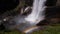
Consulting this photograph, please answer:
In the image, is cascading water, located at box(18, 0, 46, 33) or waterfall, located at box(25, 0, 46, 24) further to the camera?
waterfall, located at box(25, 0, 46, 24)

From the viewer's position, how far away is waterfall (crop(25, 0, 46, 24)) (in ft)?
24.6

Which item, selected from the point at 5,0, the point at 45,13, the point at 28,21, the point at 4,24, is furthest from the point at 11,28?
the point at 5,0

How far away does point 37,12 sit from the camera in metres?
8.38

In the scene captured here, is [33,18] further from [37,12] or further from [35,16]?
[37,12]

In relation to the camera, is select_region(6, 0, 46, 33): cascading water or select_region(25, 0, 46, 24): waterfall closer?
select_region(6, 0, 46, 33): cascading water

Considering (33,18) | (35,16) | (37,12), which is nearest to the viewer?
(33,18)

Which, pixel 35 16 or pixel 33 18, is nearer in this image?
Answer: pixel 33 18

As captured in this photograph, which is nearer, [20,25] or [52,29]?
[52,29]

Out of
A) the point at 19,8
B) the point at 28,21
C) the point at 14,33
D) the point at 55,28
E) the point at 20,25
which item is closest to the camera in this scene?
the point at 14,33

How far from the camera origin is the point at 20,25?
21.5 ft

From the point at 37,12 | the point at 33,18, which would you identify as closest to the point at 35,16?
the point at 33,18

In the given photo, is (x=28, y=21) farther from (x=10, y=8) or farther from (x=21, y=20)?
(x=10, y=8)

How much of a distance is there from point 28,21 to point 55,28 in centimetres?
129

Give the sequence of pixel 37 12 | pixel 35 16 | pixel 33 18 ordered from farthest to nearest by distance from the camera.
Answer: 1. pixel 37 12
2. pixel 35 16
3. pixel 33 18
